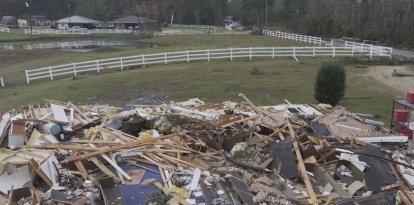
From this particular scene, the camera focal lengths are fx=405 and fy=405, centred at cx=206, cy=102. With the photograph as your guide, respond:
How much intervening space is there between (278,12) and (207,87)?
3046 inches

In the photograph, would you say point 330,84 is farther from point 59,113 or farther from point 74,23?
point 74,23

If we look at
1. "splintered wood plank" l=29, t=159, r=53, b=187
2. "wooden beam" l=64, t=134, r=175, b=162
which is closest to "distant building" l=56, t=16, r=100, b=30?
"wooden beam" l=64, t=134, r=175, b=162

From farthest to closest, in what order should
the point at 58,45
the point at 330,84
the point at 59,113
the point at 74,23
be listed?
the point at 74,23, the point at 58,45, the point at 330,84, the point at 59,113

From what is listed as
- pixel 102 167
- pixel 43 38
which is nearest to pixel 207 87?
pixel 102 167

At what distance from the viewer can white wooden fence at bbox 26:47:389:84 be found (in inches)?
952

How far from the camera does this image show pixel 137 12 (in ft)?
306

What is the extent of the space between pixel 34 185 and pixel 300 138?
5.60 m

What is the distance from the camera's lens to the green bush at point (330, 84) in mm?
15148

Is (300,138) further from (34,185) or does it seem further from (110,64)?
(110,64)

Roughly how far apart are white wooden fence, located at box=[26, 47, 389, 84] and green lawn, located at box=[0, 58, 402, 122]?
1.32m

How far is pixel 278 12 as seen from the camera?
92125mm

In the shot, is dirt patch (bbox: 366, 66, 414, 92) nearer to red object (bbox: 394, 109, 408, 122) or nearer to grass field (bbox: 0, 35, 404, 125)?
grass field (bbox: 0, 35, 404, 125)

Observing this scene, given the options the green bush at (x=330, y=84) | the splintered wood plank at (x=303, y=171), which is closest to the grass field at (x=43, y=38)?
the green bush at (x=330, y=84)

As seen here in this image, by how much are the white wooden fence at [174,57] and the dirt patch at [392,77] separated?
418 centimetres
